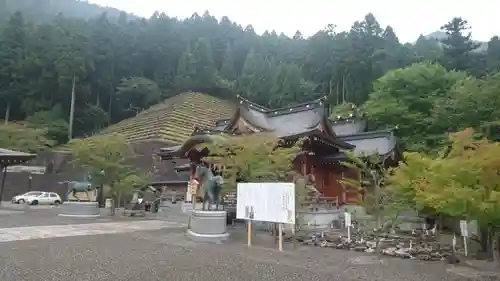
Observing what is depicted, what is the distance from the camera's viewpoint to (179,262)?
27.6 ft

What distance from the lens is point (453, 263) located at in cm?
962

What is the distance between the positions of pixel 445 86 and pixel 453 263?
2232cm

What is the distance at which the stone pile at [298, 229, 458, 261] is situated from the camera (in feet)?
35.2

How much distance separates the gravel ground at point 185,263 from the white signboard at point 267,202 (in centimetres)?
95

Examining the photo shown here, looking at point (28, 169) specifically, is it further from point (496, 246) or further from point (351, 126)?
point (496, 246)

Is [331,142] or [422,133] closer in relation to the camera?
[331,142]

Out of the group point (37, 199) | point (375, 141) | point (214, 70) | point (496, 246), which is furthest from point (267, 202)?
point (214, 70)

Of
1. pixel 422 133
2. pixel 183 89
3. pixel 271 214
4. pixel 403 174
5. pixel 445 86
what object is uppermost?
pixel 183 89

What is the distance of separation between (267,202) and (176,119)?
1427 inches

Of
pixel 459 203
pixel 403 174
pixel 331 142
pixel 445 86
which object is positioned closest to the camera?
pixel 459 203

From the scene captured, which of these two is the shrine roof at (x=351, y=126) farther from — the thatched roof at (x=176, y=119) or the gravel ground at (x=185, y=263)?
the gravel ground at (x=185, y=263)

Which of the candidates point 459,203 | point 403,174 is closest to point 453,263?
point 459,203

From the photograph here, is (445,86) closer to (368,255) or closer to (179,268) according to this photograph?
(368,255)

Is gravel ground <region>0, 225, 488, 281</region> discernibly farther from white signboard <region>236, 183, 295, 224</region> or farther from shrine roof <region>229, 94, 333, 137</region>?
shrine roof <region>229, 94, 333, 137</region>
